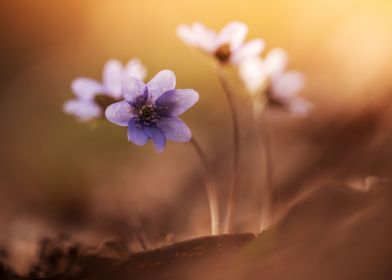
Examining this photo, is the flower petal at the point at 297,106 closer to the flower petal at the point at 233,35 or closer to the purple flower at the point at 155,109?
the flower petal at the point at 233,35

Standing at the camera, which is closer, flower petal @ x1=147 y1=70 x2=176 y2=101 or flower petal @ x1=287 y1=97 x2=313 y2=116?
flower petal @ x1=147 y1=70 x2=176 y2=101

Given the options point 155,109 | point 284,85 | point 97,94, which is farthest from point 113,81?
point 284,85

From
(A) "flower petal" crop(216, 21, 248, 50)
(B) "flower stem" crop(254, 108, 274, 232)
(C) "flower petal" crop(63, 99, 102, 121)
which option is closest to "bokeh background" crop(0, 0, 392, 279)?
(B) "flower stem" crop(254, 108, 274, 232)

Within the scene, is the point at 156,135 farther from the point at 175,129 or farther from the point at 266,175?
the point at 266,175

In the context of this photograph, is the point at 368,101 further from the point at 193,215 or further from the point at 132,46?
the point at 132,46

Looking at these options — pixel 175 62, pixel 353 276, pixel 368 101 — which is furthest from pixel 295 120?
pixel 353 276

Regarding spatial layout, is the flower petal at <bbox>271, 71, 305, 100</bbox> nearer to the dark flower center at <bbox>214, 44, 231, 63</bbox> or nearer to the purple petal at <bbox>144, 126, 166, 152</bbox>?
the dark flower center at <bbox>214, 44, 231, 63</bbox>

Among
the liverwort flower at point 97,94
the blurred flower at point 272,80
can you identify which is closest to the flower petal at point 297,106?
the blurred flower at point 272,80
